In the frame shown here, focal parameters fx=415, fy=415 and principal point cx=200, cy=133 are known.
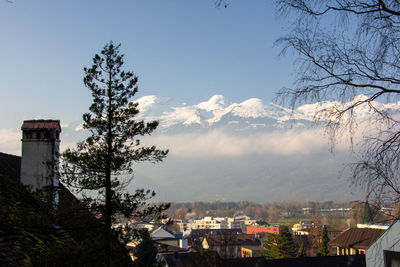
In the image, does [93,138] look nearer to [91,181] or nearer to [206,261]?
[91,181]

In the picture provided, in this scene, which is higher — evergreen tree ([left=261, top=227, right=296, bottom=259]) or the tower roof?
the tower roof

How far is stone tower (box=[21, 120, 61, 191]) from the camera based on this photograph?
11180mm

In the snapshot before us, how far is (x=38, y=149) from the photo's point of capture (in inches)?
456

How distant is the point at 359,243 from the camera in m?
25.8

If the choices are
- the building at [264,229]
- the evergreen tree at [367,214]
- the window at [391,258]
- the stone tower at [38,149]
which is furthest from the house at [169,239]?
the building at [264,229]

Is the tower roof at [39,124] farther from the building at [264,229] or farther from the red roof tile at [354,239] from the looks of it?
the building at [264,229]

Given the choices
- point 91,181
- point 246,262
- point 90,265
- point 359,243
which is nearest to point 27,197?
point 91,181

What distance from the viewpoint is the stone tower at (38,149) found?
1118cm

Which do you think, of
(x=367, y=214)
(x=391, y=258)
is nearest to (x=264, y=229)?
(x=391, y=258)

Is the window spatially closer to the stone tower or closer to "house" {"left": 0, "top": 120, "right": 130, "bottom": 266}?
"house" {"left": 0, "top": 120, "right": 130, "bottom": 266}

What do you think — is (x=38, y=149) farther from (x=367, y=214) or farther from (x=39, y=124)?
(x=367, y=214)

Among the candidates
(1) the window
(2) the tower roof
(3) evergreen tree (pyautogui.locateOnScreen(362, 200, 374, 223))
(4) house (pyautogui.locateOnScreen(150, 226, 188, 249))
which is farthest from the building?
(3) evergreen tree (pyautogui.locateOnScreen(362, 200, 374, 223))

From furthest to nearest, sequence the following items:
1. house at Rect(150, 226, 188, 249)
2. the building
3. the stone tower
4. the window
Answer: the building
house at Rect(150, 226, 188, 249)
the window
the stone tower

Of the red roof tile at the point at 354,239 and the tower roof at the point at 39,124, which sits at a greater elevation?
the tower roof at the point at 39,124
